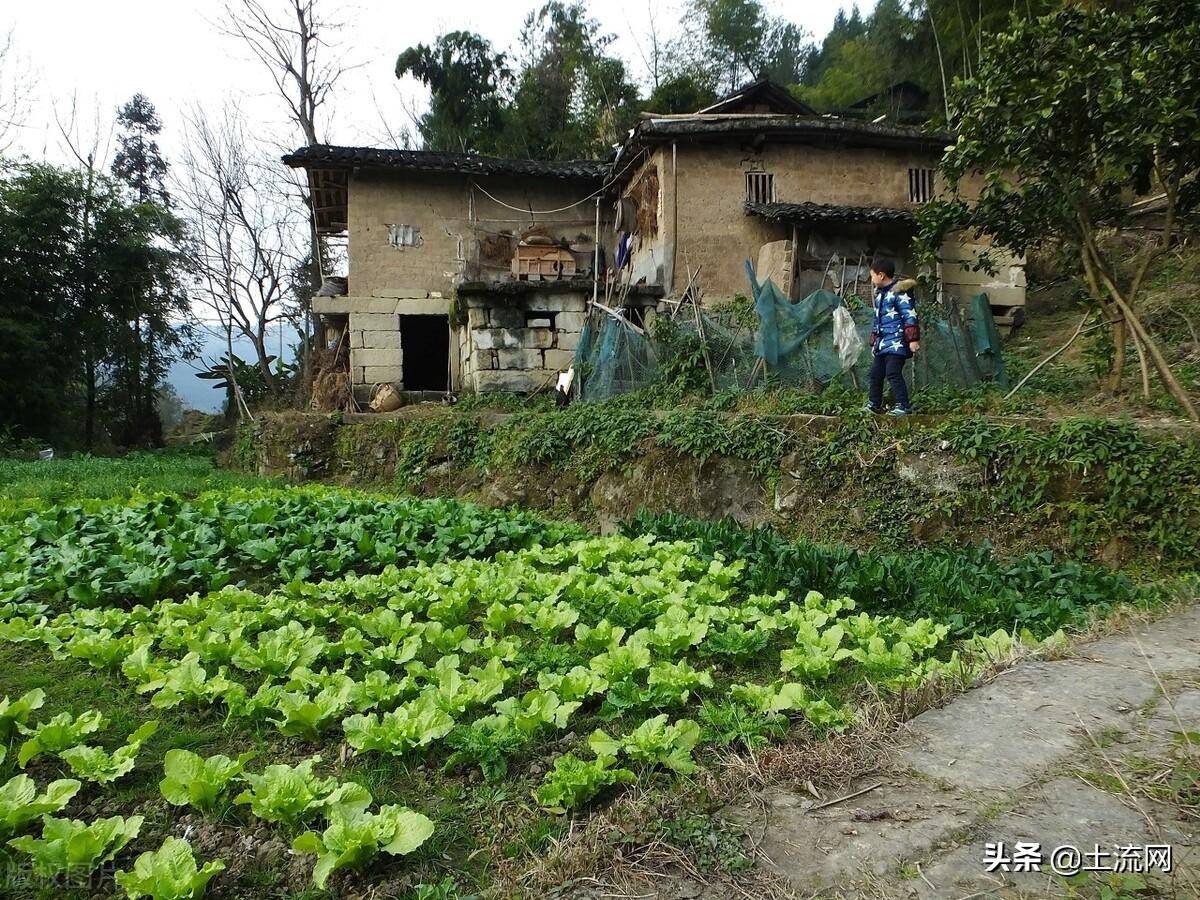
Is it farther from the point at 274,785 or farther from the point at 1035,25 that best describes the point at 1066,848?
the point at 1035,25

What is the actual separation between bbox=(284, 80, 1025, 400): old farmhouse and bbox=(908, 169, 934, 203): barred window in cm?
3

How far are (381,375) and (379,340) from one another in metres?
0.88

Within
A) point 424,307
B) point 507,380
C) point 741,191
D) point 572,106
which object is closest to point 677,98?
point 572,106

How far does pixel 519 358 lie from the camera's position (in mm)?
14383

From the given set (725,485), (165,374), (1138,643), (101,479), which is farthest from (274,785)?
(165,374)

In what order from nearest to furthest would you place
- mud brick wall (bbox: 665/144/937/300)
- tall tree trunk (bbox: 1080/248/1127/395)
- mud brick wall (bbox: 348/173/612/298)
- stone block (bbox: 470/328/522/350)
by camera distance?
tall tree trunk (bbox: 1080/248/1127/395), stone block (bbox: 470/328/522/350), mud brick wall (bbox: 665/144/937/300), mud brick wall (bbox: 348/173/612/298)

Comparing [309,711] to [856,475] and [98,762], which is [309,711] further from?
[856,475]

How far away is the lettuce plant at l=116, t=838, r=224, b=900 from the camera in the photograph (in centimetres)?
206

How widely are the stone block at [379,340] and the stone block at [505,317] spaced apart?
378cm

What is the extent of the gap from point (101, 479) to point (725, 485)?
36.4 ft

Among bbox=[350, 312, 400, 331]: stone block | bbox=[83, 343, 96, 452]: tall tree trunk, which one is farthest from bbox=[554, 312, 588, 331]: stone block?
bbox=[83, 343, 96, 452]: tall tree trunk

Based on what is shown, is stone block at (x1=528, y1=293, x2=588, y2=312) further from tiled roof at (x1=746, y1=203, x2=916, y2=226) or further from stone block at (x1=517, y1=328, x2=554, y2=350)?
tiled roof at (x1=746, y1=203, x2=916, y2=226)

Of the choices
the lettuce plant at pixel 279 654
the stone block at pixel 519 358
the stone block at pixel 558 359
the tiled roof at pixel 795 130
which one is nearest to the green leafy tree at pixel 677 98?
the tiled roof at pixel 795 130

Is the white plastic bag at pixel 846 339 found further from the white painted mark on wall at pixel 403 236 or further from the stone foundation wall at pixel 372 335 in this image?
the white painted mark on wall at pixel 403 236
